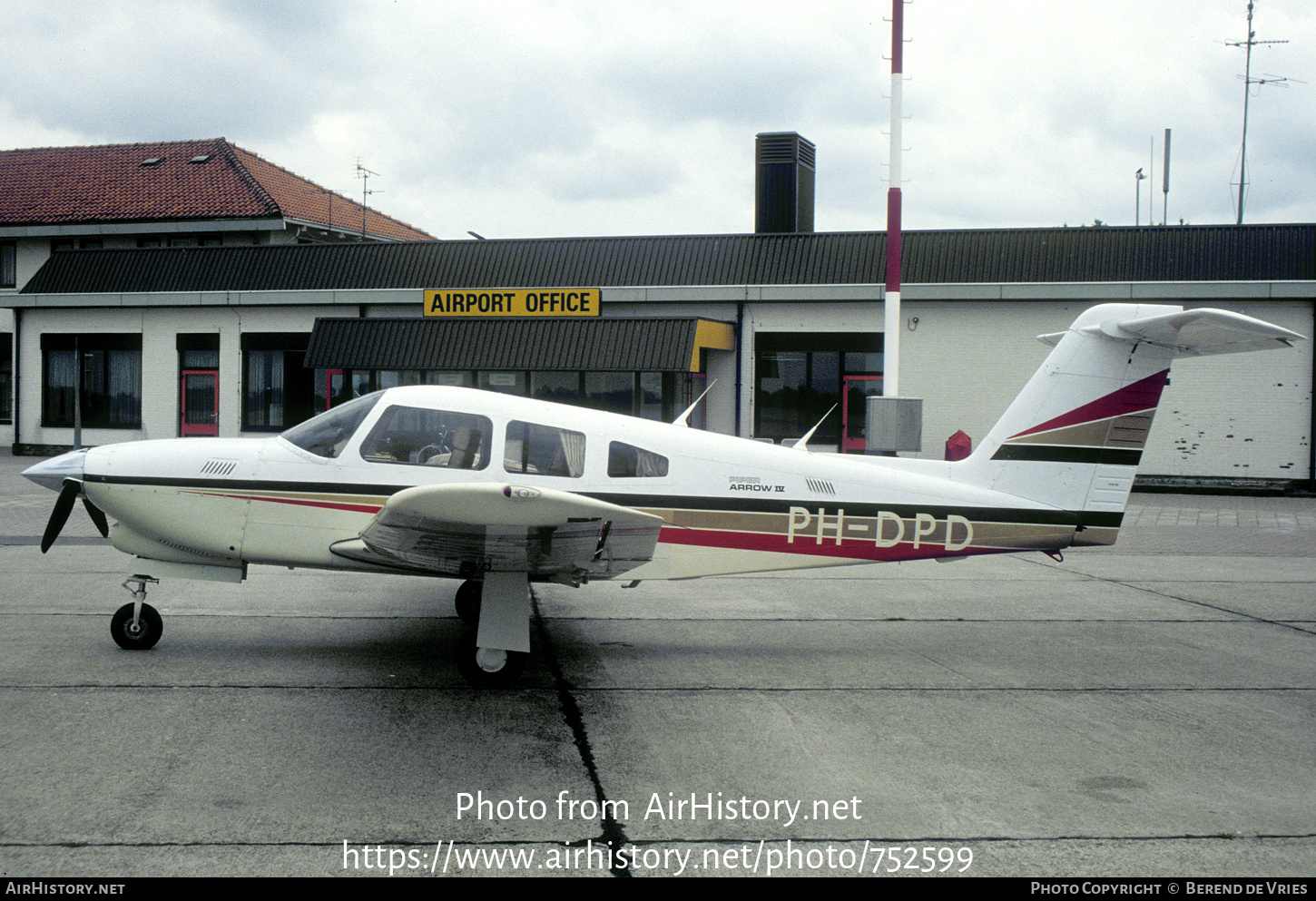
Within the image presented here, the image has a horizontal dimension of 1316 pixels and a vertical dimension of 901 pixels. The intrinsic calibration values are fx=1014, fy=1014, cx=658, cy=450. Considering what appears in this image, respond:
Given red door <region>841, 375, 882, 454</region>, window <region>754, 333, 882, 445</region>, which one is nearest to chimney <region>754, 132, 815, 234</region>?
window <region>754, 333, 882, 445</region>

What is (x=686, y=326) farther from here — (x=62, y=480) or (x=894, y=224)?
(x=62, y=480)

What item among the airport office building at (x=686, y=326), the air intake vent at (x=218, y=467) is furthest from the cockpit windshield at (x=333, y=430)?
the airport office building at (x=686, y=326)

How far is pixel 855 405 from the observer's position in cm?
2148

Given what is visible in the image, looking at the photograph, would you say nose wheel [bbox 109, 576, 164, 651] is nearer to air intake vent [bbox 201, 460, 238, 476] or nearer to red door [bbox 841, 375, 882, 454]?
air intake vent [bbox 201, 460, 238, 476]

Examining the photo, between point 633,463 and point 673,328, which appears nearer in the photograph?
point 633,463

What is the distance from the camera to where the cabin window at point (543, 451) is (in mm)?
6926

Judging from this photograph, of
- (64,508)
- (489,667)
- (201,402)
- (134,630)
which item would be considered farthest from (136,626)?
(201,402)

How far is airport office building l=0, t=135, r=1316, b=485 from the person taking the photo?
20016 mm

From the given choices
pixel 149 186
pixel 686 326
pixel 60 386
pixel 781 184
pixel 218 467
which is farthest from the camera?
pixel 149 186

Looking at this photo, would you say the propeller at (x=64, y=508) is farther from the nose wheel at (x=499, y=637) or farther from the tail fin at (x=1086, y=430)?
the tail fin at (x=1086, y=430)

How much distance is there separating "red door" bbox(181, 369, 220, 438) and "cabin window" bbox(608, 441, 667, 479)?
67.1ft

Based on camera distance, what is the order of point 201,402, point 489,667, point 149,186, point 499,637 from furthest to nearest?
1. point 149,186
2. point 201,402
3. point 489,667
4. point 499,637

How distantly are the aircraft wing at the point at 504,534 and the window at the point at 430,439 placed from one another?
26.8 inches

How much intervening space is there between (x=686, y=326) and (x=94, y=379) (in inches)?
626
